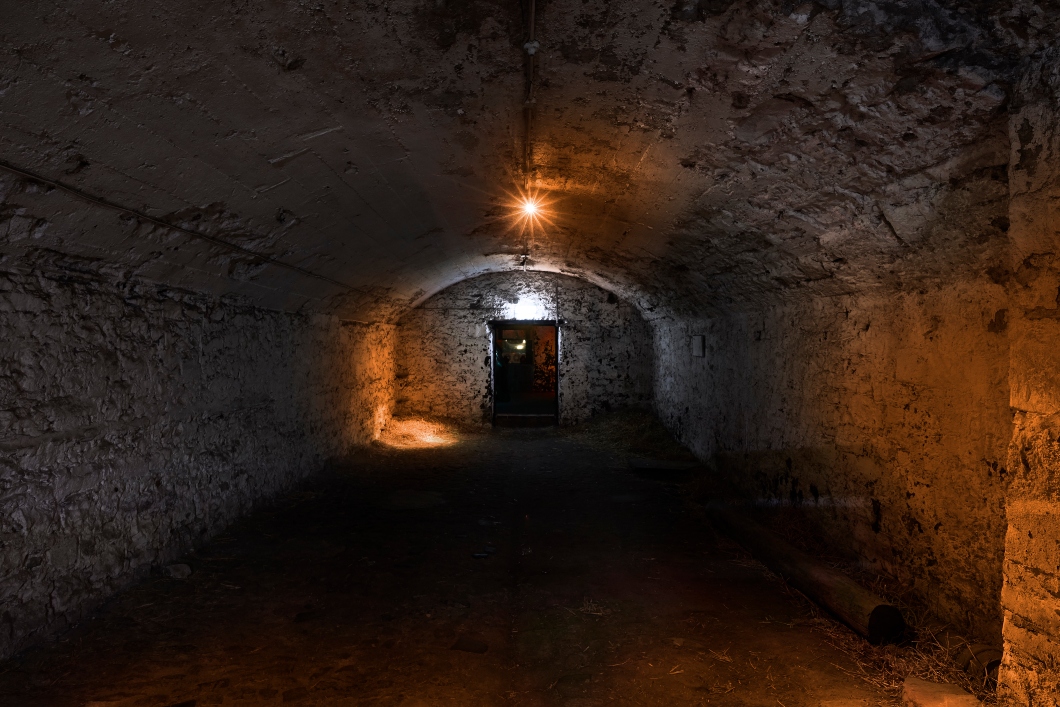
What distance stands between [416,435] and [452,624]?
24.1 ft

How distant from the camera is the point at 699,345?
8.19 meters

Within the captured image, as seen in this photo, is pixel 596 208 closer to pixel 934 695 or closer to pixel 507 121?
pixel 507 121

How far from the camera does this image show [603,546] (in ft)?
17.0

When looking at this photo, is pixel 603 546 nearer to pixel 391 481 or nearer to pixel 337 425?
pixel 391 481

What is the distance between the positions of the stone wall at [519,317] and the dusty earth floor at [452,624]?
18.9ft

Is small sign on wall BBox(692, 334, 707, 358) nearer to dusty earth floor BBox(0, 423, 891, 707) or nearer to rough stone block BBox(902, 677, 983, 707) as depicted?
dusty earth floor BBox(0, 423, 891, 707)

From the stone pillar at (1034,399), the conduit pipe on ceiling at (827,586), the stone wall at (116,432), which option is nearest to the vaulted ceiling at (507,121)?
the stone pillar at (1034,399)

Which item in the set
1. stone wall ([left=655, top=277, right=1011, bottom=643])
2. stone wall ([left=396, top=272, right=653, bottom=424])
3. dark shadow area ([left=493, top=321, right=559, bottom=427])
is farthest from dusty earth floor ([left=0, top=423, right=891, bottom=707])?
dark shadow area ([left=493, top=321, right=559, bottom=427])

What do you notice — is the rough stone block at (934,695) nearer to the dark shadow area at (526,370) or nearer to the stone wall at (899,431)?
the stone wall at (899,431)

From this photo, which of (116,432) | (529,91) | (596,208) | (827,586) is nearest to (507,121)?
(529,91)

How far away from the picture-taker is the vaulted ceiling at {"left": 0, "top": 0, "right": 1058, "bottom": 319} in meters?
2.39

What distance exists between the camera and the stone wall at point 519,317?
11727 millimetres

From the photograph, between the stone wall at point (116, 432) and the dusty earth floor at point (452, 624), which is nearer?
the dusty earth floor at point (452, 624)

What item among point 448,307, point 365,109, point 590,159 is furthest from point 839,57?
point 448,307
